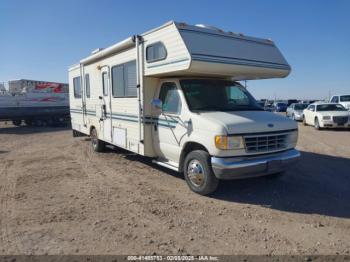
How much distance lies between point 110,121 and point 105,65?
59.9 inches

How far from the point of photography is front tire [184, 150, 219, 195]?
5.35 meters

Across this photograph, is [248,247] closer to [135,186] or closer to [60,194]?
[135,186]

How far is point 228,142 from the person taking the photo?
199 inches

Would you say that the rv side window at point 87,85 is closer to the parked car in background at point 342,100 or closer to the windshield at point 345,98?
the parked car in background at point 342,100

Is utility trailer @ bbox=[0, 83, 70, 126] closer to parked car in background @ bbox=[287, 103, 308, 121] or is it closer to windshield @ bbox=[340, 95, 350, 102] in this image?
parked car in background @ bbox=[287, 103, 308, 121]

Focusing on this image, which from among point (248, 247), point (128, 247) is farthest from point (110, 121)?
point (248, 247)

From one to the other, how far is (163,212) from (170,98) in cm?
240

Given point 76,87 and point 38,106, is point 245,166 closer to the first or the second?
point 76,87

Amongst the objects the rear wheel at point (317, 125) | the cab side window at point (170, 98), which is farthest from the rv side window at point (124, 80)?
the rear wheel at point (317, 125)

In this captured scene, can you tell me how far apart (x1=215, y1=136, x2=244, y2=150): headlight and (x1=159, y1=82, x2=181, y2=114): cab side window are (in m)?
1.22

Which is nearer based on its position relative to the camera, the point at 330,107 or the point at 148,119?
the point at 148,119

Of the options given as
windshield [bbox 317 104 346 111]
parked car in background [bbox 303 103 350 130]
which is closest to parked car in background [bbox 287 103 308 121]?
parked car in background [bbox 303 103 350 130]

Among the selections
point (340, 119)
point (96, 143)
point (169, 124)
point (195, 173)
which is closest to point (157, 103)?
point (169, 124)

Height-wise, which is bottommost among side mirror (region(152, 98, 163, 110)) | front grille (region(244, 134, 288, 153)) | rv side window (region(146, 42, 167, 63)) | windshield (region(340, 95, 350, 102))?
front grille (region(244, 134, 288, 153))
